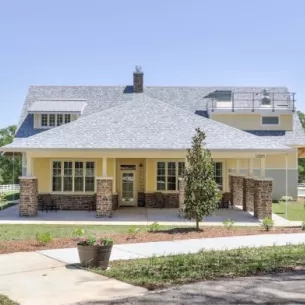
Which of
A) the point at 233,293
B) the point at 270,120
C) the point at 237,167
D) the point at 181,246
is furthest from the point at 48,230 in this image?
the point at 270,120

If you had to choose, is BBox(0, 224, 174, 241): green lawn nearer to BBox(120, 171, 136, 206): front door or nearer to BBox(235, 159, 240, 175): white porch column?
BBox(120, 171, 136, 206): front door

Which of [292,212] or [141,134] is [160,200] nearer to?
[141,134]

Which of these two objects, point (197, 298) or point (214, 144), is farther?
point (214, 144)

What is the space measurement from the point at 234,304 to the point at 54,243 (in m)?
7.22

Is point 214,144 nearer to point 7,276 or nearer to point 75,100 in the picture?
point 7,276

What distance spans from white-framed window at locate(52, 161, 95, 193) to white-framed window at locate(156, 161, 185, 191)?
3693mm

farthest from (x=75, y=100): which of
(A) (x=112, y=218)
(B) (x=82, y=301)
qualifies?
(B) (x=82, y=301)

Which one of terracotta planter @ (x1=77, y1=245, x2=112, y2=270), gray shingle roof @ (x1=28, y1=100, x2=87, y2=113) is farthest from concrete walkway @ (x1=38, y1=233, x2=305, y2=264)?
gray shingle roof @ (x1=28, y1=100, x2=87, y2=113)

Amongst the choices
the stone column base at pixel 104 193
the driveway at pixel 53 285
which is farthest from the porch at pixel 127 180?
the driveway at pixel 53 285

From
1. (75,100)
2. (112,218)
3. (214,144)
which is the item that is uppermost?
(75,100)

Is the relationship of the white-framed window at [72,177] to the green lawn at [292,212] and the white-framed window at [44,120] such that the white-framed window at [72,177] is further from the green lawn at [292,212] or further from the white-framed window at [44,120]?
the green lawn at [292,212]

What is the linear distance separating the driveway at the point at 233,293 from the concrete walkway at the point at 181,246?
10.8 feet

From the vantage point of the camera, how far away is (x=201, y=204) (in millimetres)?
16312

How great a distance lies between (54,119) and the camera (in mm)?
33156
